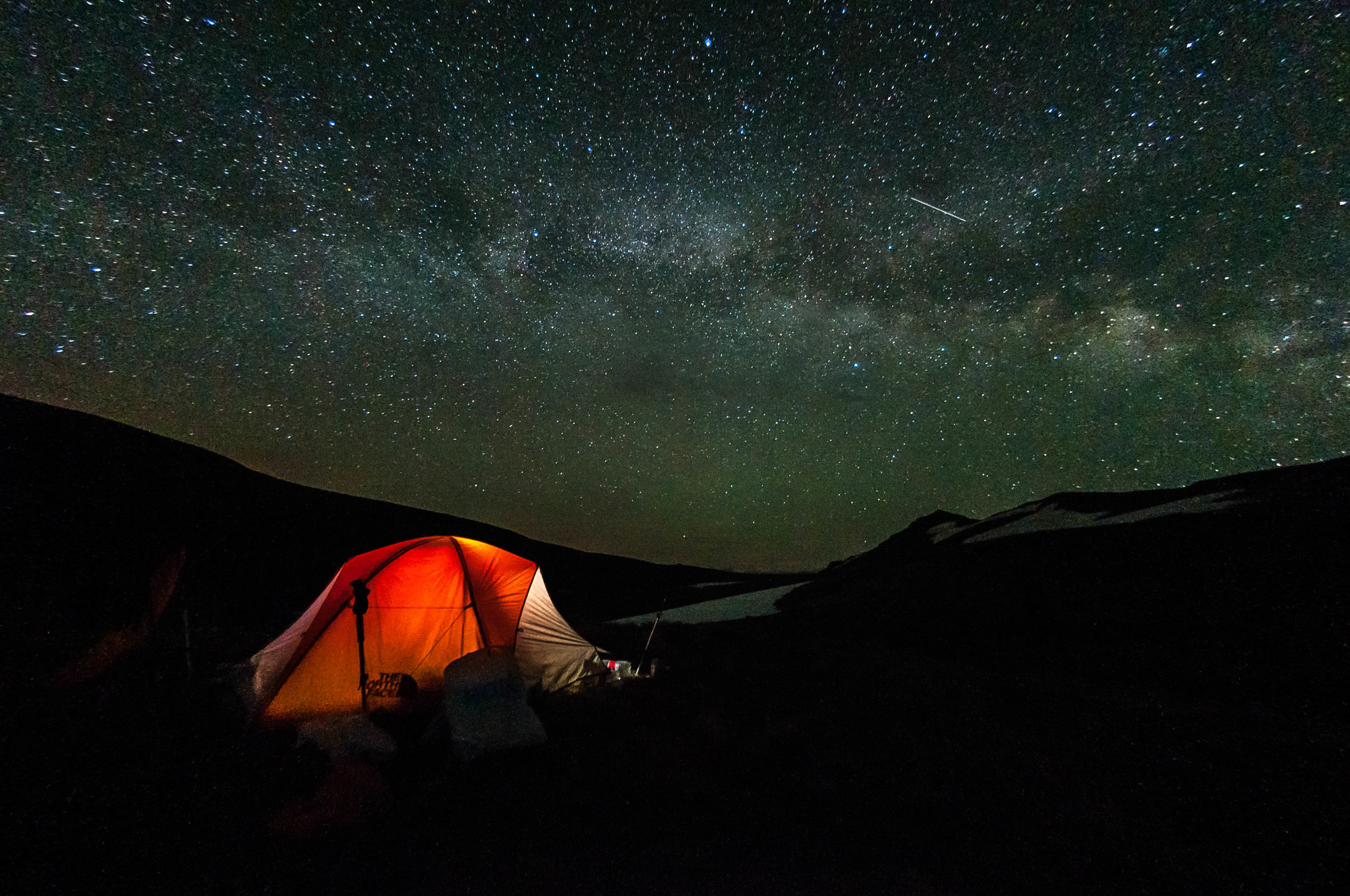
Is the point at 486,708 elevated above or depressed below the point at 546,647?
below

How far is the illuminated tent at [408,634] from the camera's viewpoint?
664 cm

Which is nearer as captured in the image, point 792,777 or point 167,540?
point 792,777

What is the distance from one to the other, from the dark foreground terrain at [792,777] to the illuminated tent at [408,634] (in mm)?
615

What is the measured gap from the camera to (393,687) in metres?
7.39

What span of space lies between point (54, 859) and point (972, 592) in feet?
65.7

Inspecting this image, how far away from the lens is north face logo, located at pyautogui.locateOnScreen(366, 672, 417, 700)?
7305 millimetres

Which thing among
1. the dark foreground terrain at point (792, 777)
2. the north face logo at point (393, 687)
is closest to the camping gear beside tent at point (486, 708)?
the dark foreground terrain at point (792, 777)

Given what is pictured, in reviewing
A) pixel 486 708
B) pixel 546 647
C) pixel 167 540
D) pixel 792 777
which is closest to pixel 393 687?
pixel 546 647

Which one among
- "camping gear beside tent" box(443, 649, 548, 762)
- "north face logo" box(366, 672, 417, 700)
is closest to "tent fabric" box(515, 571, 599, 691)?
"north face logo" box(366, 672, 417, 700)

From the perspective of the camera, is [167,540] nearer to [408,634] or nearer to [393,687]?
[408,634]

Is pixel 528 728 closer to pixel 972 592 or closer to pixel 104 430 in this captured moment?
pixel 972 592

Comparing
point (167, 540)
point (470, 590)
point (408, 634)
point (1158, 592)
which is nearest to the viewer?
point (408, 634)

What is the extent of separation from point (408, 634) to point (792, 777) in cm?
577

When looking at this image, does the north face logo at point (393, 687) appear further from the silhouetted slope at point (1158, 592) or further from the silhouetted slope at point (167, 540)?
the silhouetted slope at point (1158, 592)
